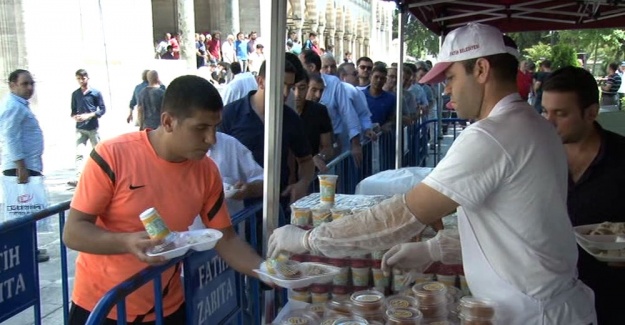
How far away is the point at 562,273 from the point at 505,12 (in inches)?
193

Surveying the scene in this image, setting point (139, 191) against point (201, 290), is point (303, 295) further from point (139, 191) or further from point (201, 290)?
point (139, 191)

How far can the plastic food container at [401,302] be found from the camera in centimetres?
246

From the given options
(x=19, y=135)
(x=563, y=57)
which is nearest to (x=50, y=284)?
(x=19, y=135)

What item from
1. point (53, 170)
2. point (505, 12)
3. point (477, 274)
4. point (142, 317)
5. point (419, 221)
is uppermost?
point (505, 12)

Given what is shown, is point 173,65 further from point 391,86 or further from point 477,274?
point 477,274

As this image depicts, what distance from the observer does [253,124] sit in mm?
4410

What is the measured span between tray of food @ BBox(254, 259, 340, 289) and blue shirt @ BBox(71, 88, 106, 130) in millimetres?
9851

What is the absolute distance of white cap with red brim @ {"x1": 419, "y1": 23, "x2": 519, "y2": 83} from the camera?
7.08ft

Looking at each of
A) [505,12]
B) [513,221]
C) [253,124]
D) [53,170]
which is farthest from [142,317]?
[53,170]

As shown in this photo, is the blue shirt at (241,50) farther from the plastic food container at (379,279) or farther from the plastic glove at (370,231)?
the plastic glove at (370,231)

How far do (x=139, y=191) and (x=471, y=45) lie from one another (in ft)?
4.86

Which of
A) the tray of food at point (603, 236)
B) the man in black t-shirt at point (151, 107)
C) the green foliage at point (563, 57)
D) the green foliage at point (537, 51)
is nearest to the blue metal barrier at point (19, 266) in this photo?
the tray of food at point (603, 236)

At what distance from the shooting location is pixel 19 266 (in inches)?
147

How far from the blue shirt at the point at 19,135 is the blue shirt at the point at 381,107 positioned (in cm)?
436
